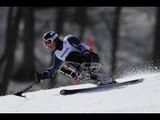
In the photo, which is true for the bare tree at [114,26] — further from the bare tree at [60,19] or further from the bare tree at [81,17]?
the bare tree at [60,19]

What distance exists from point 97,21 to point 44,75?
21.1 meters

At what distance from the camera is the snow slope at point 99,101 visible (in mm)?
12981

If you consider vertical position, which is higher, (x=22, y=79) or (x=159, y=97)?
(x=159, y=97)

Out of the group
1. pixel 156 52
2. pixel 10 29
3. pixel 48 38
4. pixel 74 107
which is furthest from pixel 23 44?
pixel 74 107

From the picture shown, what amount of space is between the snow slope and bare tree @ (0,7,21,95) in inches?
681

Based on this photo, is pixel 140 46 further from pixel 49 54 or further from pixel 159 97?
pixel 159 97

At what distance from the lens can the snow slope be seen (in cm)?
1298

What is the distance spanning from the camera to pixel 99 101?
1416 cm

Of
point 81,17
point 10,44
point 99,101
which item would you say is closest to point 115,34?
point 81,17

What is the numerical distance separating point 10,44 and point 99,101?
21438mm

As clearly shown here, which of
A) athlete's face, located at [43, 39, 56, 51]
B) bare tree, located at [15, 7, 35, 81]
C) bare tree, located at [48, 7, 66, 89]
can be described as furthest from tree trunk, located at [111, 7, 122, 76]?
athlete's face, located at [43, 39, 56, 51]

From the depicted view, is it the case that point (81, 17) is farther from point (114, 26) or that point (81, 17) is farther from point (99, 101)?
point (99, 101)

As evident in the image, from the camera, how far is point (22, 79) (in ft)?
115

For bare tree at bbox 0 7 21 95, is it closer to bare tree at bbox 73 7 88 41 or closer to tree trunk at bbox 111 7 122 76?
bare tree at bbox 73 7 88 41
